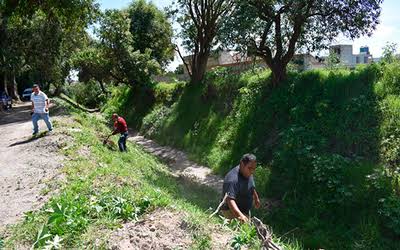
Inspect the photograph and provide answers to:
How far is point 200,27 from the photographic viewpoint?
25266 millimetres

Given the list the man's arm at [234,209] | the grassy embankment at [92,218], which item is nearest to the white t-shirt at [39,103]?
the grassy embankment at [92,218]

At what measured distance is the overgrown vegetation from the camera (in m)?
10.1

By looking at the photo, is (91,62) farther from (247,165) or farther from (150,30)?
(247,165)

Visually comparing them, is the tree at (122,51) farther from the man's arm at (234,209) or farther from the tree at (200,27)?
the man's arm at (234,209)

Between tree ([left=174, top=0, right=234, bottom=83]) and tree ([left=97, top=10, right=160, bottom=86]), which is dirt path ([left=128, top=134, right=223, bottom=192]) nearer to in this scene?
tree ([left=174, top=0, right=234, bottom=83])

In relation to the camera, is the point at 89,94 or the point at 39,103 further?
the point at 89,94

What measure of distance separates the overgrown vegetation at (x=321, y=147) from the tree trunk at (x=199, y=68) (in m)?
5.38

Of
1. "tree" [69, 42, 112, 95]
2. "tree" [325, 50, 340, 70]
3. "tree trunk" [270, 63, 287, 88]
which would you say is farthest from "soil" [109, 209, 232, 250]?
"tree" [69, 42, 112, 95]

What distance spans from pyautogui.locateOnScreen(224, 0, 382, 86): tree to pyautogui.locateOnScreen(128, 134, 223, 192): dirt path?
4521 mm

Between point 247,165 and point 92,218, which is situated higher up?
point 247,165

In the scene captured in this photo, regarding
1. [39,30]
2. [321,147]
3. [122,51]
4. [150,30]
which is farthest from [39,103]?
[150,30]

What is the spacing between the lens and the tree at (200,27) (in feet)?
80.1

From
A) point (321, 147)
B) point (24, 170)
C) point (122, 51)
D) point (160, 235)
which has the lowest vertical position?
point (321, 147)

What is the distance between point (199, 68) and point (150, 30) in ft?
48.0
